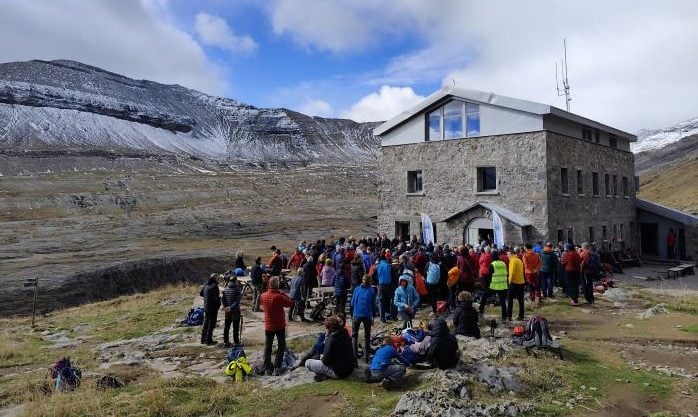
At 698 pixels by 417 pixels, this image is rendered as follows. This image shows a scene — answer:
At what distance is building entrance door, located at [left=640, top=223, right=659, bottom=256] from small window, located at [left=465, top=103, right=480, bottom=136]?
54.5ft

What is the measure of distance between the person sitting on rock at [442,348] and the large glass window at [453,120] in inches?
703

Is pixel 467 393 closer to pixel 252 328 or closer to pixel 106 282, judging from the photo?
pixel 252 328

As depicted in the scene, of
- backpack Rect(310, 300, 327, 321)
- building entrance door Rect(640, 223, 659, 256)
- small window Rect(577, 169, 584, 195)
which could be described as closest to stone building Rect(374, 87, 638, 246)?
small window Rect(577, 169, 584, 195)

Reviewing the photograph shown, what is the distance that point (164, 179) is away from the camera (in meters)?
73.6

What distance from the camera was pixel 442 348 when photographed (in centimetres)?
863

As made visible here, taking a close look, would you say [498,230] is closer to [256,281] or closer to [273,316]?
[256,281]

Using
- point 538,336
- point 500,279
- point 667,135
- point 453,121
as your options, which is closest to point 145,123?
point 453,121

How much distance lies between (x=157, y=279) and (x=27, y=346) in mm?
20472

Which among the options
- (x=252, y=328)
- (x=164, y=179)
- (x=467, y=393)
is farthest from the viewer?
(x=164, y=179)

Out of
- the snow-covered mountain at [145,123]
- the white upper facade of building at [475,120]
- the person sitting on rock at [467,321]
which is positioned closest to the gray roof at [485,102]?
the white upper facade of building at [475,120]

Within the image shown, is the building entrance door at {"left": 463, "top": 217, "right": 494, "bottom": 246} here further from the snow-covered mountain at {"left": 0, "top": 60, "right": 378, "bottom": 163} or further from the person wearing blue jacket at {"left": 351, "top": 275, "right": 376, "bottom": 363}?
the snow-covered mountain at {"left": 0, "top": 60, "right": 378, "bottom": 163}

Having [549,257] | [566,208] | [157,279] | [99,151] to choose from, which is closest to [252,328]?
[549,257]

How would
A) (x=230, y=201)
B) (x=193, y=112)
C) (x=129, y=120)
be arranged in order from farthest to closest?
(x=193, y=112)
(x=129, y=120)
(x=230, y=201)

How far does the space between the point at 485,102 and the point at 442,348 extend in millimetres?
17869
